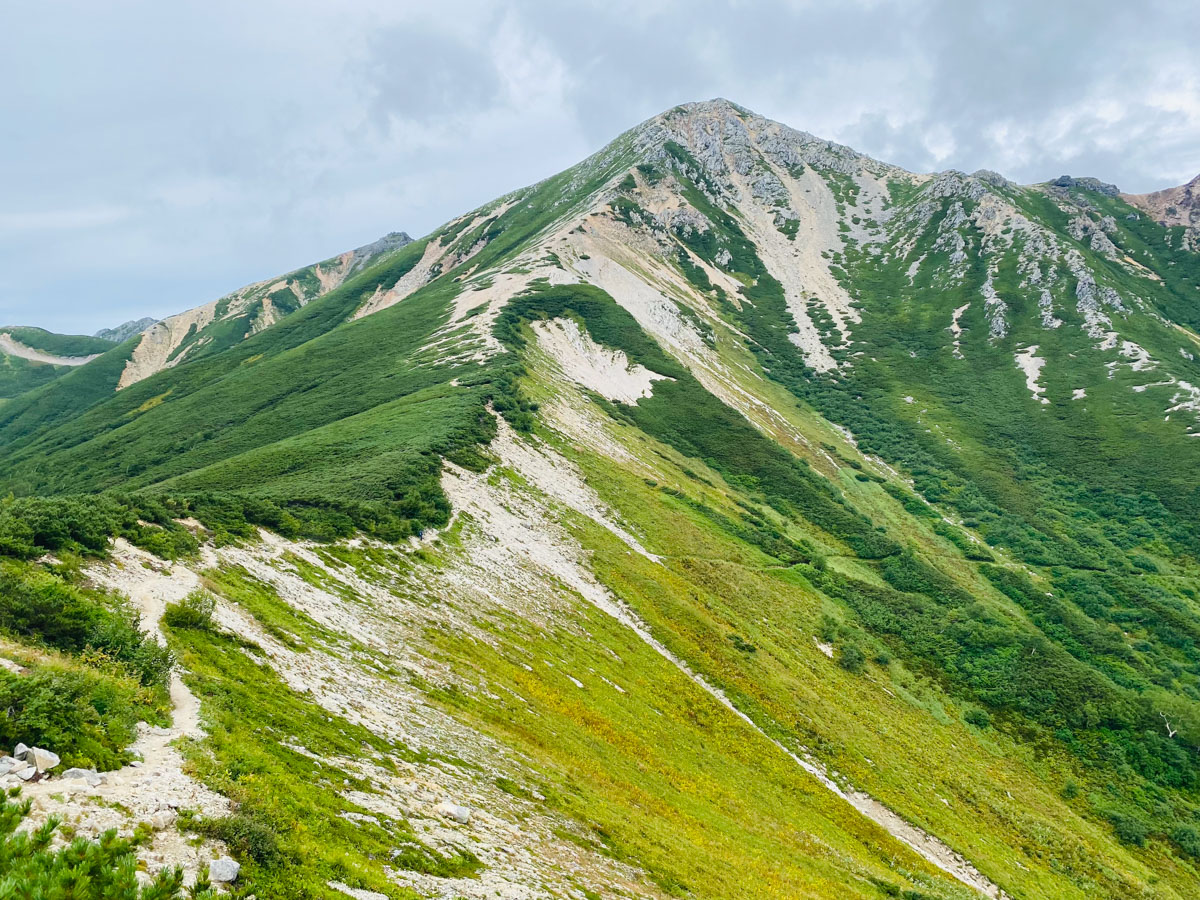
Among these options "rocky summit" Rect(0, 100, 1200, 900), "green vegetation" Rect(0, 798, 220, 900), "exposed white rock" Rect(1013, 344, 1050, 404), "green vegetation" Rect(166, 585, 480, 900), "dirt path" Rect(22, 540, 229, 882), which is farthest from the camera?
"exposed white rock" Rect(1013, 344, 1050, 404)

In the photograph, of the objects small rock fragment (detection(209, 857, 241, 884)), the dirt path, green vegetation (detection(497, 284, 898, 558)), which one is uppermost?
green vegetation (detection(497, 284, 898, 558))

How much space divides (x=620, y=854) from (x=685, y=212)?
200867mm

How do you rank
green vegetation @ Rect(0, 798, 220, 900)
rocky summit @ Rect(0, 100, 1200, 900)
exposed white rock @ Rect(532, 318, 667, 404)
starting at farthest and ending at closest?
1. exposed white rock @ Rect(532, 318, 667, 404)
2. rocky summit @ Rect(0, 100, 1200, 900)
3. green vegetation @ Rect(0, 798, 220, 900)

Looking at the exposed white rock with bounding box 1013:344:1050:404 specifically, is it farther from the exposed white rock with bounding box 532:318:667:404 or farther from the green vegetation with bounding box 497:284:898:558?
the exposed white rock with bounding box 532:318:667:404

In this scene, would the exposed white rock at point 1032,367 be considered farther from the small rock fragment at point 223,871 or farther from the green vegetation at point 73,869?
the green vegetation at point 73,869

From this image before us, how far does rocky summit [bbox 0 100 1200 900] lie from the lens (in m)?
15.3

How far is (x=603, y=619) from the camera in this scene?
4425 centimetres

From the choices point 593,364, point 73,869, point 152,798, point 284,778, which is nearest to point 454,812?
point 284,778

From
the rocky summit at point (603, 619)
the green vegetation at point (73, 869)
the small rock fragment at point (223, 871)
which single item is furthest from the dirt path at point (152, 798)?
the green vegetation at point (73, 869)

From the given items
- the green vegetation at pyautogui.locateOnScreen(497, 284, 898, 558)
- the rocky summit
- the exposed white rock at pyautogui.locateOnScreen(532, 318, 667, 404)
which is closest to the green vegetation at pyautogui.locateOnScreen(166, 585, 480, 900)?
the rocky summit

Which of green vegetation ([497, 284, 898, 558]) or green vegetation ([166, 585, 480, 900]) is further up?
green vegetation ([497, 284, 898, 558])

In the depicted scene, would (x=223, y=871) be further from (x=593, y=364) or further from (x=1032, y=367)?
(x=1032, y=367)

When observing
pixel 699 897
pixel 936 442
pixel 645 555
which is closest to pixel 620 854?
pixel 699 897

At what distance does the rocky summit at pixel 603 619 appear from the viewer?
50.2ft
